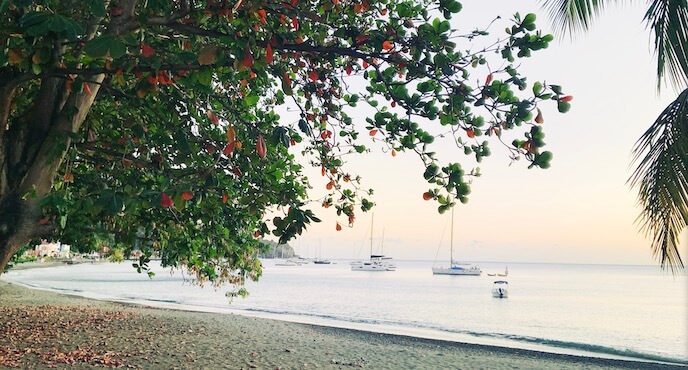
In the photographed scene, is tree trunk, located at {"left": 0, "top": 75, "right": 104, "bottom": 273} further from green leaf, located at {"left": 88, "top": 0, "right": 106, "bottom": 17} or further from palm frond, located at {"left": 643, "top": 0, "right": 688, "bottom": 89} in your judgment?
palm frond, located at {"left": 643, "top": 0, "right": 688, "bottom": 89}

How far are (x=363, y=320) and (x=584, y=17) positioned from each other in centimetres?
2285

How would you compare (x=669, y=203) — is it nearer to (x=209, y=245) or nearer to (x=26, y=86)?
(x=209, y=245)

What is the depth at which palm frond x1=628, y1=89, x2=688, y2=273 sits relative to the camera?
6766mm

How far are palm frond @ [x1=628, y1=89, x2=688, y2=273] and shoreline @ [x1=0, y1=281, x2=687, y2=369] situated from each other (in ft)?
23.2

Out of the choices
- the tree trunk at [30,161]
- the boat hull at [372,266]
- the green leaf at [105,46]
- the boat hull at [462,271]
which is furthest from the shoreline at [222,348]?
the boat hull at [372,266]

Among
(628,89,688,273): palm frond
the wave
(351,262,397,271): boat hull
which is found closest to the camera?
(628,89,688,273): palm frond

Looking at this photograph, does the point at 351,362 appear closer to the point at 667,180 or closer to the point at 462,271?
the point at 667,180

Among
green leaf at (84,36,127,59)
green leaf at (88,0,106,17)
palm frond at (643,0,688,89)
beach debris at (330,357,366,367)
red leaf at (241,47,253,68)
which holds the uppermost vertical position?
palm frond at (643,0,688,89)

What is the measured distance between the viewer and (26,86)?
16.8 feet

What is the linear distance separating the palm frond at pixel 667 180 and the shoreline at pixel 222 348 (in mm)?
7079

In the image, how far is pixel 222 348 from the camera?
13023 millimetres

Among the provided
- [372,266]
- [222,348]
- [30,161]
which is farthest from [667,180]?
[372,266]

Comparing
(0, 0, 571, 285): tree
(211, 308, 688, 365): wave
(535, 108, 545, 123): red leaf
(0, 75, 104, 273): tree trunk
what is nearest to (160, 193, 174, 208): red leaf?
(0, 0, 571, 285): tree

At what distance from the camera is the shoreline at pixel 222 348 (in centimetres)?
1022
